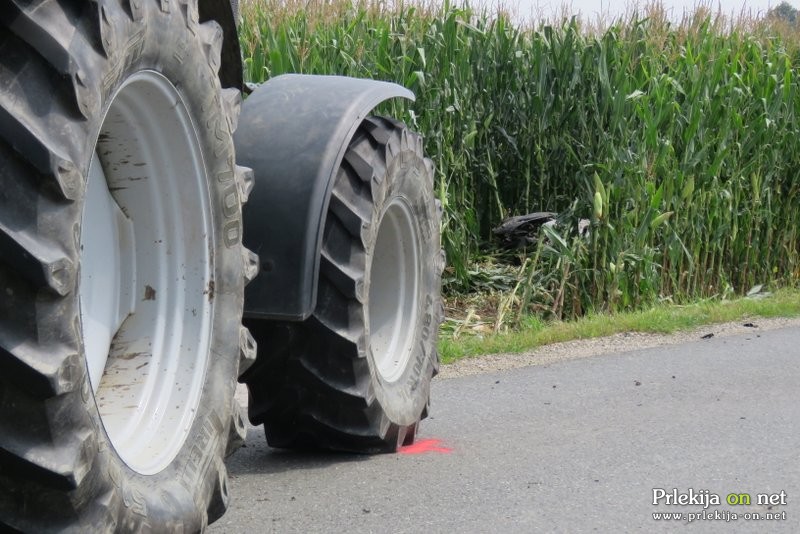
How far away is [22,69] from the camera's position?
207 cm

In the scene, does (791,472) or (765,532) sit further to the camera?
(791,472)

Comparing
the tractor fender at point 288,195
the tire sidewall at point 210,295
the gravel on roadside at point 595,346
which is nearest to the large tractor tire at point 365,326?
the tractor fender at point 288,195

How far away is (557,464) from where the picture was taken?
165 inches

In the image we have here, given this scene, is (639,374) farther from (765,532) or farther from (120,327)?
(120,327)

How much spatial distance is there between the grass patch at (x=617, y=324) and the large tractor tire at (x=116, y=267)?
378cm

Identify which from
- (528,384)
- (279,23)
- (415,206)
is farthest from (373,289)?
(279,23)

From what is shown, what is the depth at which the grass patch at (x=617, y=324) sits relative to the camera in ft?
22.8

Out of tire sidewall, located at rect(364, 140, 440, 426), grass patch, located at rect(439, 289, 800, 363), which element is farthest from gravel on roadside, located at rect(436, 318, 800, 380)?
tire sidewall, located at rect(364, 140, 440, 426)

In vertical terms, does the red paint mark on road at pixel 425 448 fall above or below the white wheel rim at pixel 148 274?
below

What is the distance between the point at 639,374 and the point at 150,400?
12.1 feet

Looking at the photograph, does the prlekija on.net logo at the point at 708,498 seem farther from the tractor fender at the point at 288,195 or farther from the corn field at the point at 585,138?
the corn field at the point at 585,138

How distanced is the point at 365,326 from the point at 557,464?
0.91 metres

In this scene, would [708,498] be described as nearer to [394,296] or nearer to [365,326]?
[365,326]

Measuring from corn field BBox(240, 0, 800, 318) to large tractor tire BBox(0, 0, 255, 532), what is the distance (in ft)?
17.6
